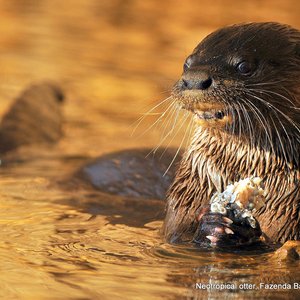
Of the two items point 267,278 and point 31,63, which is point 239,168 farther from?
point 31,63

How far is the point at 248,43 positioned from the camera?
15.8ft

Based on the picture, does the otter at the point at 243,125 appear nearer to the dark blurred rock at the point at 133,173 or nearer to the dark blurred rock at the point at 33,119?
the dark blurred rock at the point at 133,173

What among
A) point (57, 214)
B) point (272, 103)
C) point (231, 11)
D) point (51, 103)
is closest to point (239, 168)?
point (272, 103)

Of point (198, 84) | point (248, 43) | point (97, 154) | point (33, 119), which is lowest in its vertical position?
point (97, 154)

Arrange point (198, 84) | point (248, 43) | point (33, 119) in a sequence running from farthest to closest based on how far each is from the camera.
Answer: point (33, 119), point (248, 43), point (198, 84)

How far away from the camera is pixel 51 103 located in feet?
24.9

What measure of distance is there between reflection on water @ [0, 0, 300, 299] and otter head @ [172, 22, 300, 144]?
0.45 meters

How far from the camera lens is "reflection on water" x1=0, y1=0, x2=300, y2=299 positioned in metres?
4.38

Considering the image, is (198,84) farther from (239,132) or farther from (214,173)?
(214,173)

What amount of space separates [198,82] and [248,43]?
1.19ft

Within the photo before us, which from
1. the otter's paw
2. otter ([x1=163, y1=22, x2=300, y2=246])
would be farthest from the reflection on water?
otter ([x1=163, y1=22, x2=300, y2=246])

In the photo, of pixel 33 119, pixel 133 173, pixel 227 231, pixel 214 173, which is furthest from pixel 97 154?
pixel 227 231

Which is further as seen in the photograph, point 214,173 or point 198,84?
point 214,173

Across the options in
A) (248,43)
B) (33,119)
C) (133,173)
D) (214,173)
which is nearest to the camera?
(248,43)
